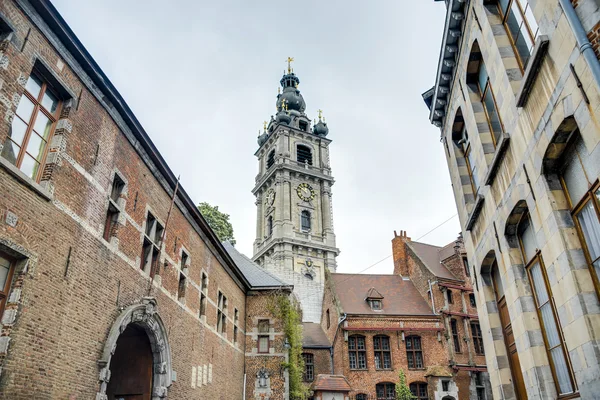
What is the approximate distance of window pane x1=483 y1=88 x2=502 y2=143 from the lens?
30.7ft

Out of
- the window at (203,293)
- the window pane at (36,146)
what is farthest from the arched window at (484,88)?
A: the window at (203,293)

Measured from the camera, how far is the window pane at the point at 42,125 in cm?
822

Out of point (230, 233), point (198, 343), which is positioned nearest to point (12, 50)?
point (198, 343)

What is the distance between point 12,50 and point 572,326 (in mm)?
9551

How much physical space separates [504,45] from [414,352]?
23.4 meters

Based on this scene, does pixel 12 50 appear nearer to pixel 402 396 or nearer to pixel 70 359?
pixel 70 359

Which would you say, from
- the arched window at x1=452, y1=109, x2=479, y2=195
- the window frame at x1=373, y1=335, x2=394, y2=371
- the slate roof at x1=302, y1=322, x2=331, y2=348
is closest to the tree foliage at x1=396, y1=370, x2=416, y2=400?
the window frame at x1=373, y1=335, x2=394, y2=371

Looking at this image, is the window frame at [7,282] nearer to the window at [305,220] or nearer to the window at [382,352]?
the window at [382,352]

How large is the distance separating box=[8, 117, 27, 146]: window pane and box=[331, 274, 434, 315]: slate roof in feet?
77.9

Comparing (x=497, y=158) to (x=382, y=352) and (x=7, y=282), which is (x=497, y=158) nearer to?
(x=7, y=282)

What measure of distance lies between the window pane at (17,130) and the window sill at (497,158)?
8423 mm

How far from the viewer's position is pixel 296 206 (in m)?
52.7

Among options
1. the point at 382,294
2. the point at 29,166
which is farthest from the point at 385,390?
the point at 29,166

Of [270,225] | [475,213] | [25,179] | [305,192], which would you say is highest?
[305,192]
